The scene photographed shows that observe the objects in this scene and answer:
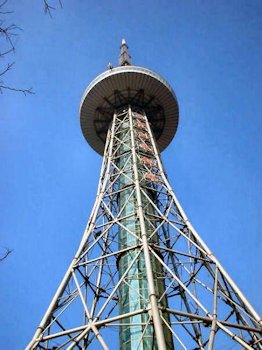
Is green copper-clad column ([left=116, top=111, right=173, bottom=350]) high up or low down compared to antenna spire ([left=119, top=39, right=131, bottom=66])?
down

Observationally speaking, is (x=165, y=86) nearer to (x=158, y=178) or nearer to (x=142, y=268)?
(x=158, y=178)

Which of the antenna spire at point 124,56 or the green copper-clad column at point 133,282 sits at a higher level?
the antenna spire at point 124,56

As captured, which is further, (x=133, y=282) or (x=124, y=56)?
(x=124, y=56)

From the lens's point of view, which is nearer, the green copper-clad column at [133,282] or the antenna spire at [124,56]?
the green copper-clad column at [133,282]

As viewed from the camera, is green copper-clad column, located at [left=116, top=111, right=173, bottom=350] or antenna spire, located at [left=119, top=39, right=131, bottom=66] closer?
green copper-clad column, located at [left=116, top=111, right=173, bottom=350]

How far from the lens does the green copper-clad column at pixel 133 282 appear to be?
12414 millimetres

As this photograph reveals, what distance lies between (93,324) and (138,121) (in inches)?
578

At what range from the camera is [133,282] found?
14195mm

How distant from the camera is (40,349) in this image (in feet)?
36.1

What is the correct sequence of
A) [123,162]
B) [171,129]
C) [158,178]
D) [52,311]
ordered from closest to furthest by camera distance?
[52,311]
[158,178]
[123,162]
[171,129]

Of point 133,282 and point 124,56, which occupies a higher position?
point 124,56

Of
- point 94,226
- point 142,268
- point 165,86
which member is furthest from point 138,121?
point 142,268

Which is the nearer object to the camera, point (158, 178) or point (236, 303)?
point (236, 303)

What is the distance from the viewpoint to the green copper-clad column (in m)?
12.4
